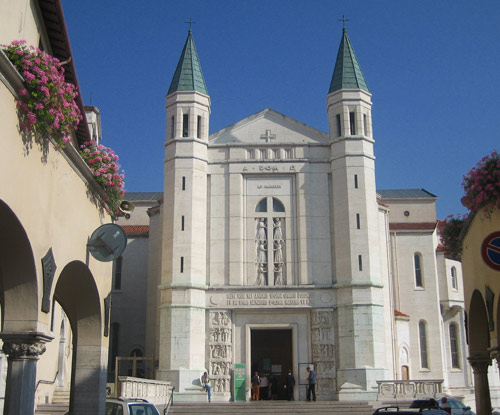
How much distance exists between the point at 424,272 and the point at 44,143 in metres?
34.2

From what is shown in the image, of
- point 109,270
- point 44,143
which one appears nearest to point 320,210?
point 109,270

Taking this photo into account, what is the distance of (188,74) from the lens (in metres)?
37.1

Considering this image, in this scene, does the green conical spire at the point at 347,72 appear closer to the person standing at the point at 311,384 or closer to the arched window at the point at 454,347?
the person standing at the point at 311,384

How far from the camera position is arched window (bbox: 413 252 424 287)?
1656 inches

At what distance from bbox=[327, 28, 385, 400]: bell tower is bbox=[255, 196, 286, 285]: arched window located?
9.17ft

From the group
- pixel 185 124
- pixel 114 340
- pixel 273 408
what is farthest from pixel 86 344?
pixel 114 340

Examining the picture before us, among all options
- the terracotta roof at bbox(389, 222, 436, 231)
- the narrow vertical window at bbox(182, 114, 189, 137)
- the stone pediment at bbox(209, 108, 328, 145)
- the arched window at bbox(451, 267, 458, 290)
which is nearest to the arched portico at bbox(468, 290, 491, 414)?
the stone pediment at bbox(209, 108, 328, 145)

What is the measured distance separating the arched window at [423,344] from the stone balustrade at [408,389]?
10128 millimetres

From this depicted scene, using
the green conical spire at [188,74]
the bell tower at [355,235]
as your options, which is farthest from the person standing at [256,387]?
the green conical spire at [188,74]

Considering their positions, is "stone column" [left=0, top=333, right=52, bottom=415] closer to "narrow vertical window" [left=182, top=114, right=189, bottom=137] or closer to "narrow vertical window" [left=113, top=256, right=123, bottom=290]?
"narrow vertical window" [left=182, top=114, right=189, bottom=137]

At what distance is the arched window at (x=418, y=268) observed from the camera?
138ft

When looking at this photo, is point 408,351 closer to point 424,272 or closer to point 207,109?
point 424,272

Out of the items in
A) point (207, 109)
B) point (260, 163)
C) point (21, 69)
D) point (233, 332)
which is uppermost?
point (207, 109)

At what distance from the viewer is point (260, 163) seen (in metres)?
36.4
